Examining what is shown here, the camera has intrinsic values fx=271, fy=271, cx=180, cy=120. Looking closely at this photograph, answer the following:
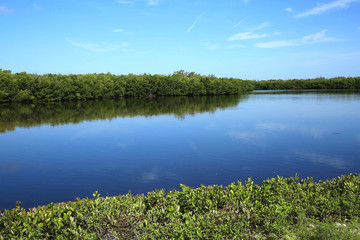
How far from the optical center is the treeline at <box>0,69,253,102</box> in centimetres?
4116

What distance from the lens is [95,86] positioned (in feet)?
168

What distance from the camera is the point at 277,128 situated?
17.3 meters

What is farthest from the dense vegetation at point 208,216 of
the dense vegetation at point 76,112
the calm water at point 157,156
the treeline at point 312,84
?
the treeline at point 312,84

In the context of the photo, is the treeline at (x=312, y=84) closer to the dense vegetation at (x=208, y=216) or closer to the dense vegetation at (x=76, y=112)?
the dense vegetation at (x=76, y=112)

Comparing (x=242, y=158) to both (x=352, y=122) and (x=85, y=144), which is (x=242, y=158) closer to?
(x=85, y=144)

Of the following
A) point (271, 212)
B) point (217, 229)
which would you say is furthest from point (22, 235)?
point (271, 212)

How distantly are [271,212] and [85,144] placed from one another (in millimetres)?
10738

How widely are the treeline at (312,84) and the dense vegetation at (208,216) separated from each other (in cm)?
9546

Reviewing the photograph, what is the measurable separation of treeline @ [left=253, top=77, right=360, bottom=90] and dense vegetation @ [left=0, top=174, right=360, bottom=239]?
95458 mm

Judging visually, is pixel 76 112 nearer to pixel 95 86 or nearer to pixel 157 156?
pixel 157 156

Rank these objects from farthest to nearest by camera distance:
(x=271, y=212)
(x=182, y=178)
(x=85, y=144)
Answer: (x=85, y=144) → (x=182, y=178) → (x=271, y=212)

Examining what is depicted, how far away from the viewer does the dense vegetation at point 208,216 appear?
13.5ft

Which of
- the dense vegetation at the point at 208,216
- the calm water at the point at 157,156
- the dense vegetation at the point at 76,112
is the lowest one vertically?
the calm water at the point at 157,156

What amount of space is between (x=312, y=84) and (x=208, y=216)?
101 meters
